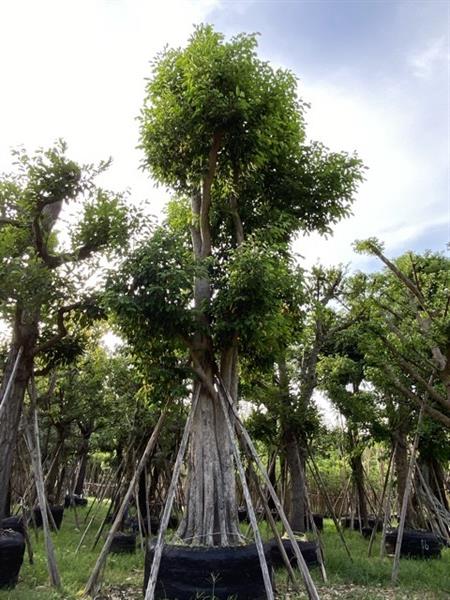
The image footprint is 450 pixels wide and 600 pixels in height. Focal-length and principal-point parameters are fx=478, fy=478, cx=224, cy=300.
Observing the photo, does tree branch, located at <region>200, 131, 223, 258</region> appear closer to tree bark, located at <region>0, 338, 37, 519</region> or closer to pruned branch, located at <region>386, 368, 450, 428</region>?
tree bark, located at <region>0, 338, 37, 519</region>

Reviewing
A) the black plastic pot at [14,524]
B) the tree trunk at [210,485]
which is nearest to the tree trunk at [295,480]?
the tree trunk at [210,485]

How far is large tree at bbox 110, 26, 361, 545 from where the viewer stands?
6145 millimetres

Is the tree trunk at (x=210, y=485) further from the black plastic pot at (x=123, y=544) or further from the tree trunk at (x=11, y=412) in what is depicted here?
the black plastic pot at (x=123, y=544)

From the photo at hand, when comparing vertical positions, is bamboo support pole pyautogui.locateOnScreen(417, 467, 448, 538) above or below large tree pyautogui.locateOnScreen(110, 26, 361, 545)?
below

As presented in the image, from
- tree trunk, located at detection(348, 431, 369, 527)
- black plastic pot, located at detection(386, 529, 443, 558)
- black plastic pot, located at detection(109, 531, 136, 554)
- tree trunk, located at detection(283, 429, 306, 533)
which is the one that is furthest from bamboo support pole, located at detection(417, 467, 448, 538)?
black plastic pot, located at detection(109, 531, 136, 554)

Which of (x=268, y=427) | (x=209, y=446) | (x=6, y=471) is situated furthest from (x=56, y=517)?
(x=209, y=446)

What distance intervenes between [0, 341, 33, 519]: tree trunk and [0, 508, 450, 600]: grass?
4.13 ft

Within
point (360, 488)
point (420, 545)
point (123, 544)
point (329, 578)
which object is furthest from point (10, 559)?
point (360, 488)

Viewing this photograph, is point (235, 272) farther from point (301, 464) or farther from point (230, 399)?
point (301, 464)

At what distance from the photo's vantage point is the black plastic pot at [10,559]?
225 inches

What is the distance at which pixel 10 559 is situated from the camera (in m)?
5.80

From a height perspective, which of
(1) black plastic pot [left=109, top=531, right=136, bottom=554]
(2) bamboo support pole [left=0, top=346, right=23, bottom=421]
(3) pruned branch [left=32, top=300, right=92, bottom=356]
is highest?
(3) pruned branch [left=32, top=300, right=92, bottom=356]

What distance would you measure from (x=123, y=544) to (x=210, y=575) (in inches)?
188

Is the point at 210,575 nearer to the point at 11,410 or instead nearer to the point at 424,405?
the point at 11,410
